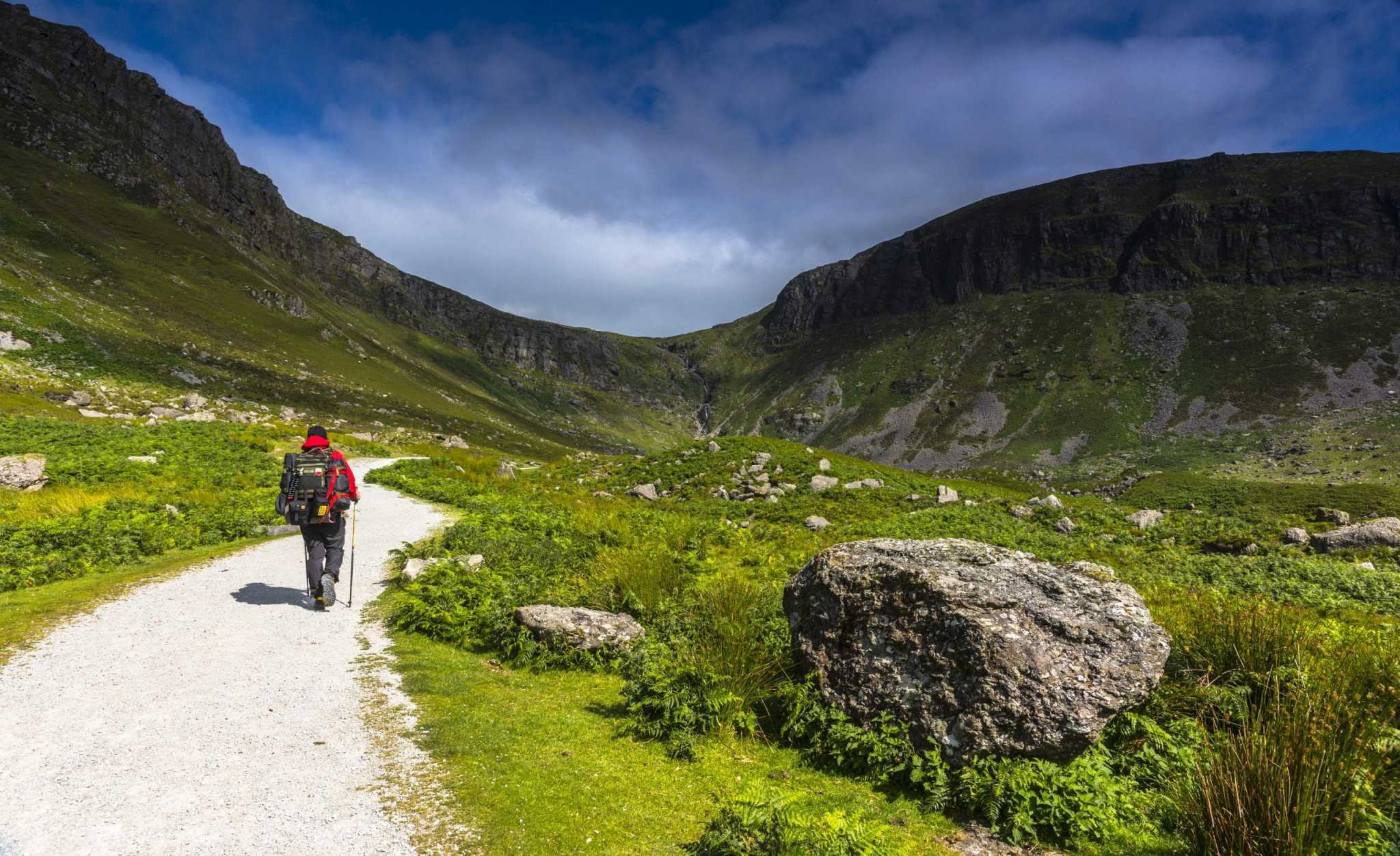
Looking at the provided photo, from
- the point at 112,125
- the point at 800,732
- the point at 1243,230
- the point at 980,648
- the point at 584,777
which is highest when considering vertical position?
the point at 1243,230

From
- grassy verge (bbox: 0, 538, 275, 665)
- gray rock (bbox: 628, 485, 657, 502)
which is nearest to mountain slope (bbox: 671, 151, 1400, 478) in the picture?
gray rock (bbox: 628, 485, 657, 502)

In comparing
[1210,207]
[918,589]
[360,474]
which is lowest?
[360,474]

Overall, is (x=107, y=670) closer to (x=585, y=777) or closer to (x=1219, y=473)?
(x=585, y=777)

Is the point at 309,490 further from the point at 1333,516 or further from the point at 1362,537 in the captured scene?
the point at 1333,516

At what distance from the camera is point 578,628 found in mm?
9516

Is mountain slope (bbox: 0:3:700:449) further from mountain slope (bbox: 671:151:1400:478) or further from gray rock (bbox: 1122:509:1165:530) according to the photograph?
mountain slope (bbox: 671:151:1400:478)

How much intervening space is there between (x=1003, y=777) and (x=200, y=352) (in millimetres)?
119888

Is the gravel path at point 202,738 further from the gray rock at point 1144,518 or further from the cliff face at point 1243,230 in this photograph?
the cliff face at point 1243,230

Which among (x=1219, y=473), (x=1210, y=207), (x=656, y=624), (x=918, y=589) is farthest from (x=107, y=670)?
(x=1210, y=207)

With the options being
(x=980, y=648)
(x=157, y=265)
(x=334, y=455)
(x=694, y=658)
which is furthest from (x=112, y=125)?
(x=980, y=648)

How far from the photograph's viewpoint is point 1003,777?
18.7 feet

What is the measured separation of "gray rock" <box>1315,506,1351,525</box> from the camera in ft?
80.8

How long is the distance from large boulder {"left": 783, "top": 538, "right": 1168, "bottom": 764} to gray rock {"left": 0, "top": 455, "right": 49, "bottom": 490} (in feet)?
76.5

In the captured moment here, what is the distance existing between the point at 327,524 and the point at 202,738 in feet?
19.3
